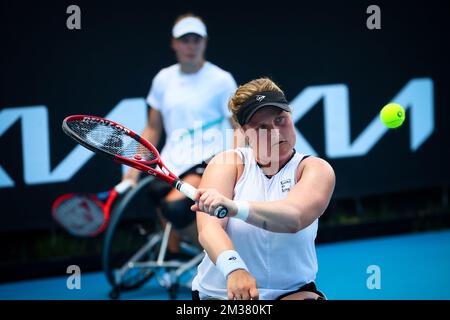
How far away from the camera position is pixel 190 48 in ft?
18.7

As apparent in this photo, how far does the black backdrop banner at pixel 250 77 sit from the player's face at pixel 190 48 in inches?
17.4

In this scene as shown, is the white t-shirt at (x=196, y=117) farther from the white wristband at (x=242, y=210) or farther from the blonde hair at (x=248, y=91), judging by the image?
the white wristband at (x=242, y=210)

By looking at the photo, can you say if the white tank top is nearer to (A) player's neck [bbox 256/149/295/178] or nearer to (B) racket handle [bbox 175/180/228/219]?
(A) player's neck [bbox 256/149/295/178]

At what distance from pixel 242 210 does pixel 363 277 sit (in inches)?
133

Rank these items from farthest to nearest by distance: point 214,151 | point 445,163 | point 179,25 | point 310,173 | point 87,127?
1. point 445,163
2. point 179,25
3. point 214,151
4. point 87,127
5. point 310,173

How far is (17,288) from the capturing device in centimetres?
588

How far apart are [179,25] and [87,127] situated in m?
2.69

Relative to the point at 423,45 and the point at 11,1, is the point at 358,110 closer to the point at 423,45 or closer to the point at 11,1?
the point at 423,45

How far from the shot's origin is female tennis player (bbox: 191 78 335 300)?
2814 millimetres

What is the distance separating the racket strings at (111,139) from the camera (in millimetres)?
3141

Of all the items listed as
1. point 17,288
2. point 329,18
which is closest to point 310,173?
point 17,288

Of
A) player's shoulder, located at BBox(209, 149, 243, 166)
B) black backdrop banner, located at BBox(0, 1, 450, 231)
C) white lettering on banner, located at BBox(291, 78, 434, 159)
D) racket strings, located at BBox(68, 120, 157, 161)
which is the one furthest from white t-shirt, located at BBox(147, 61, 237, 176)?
player's shoulder, located at BBox(209, 149, 243, 166)

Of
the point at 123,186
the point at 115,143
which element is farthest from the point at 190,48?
the point at 115,143

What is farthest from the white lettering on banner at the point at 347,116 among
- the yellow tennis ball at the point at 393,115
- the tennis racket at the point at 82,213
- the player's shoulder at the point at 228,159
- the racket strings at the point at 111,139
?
the player's shoulder at the point at 228,159
